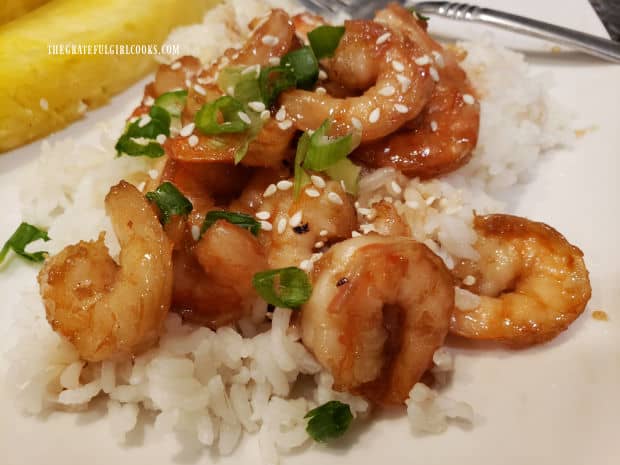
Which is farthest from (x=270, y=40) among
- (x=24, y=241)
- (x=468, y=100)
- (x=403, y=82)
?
(x=24, y=241)

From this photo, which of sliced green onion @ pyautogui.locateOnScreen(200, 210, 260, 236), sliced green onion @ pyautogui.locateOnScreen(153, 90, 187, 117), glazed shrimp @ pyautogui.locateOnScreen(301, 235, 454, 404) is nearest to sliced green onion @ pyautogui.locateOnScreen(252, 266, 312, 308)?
glazed shrimp @ pyautogui.locateOnScreen(301, 235, 454, 404)

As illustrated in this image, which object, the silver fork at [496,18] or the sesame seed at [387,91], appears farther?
the silver fork at [496,18]

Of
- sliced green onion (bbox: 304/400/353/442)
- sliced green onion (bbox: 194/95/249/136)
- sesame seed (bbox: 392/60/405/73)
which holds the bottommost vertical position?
sliced green onion (bbox: 304/400/353/442)

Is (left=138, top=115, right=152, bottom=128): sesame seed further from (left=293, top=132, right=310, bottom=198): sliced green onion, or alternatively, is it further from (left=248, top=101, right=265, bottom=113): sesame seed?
(left=293, top=132, right=310, bottom=198): sliced green onion

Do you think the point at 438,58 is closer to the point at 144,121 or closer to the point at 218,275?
the point at 144,121

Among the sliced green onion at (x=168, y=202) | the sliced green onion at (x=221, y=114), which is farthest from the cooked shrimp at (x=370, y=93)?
the sliced green onion at (x=168, y=202)

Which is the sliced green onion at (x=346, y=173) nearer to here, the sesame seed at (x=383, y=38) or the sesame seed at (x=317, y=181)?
the sesame seed at (x=317, y=181)

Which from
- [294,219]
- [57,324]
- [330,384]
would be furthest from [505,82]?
[57,324]
